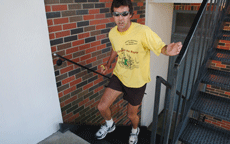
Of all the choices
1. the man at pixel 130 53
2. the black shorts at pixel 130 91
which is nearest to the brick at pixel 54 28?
the man at pixel 130 53

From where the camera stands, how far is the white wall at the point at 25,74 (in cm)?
181

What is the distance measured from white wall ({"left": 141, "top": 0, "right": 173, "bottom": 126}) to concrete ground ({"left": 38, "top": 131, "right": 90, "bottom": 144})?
2.37 metres

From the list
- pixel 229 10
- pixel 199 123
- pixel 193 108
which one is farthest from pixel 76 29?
pixel 229 10

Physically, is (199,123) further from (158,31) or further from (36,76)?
(158,31)

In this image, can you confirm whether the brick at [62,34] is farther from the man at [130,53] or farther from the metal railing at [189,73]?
the metal railing at [189,73]

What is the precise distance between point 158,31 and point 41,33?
2.89m

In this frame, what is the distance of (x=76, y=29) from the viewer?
2.45 meters

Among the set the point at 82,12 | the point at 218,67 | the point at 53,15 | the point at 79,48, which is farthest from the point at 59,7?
the point at 218,67

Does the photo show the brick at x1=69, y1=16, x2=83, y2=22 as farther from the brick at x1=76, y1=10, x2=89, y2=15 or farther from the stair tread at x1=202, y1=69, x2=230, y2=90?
the stair tread at x1=202, y1=69, x2=230, y2=90

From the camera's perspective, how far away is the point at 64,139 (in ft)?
7.65

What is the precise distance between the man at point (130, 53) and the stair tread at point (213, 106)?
68 cm

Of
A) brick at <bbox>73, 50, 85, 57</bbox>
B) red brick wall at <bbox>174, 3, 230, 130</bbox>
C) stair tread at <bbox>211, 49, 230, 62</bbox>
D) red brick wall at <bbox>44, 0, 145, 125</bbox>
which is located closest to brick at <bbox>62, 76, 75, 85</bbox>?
red brick wall at <bbox>44, 0, 145, 125</bbox>

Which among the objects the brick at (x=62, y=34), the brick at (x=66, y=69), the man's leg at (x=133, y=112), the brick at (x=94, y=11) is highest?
the brick at (x=94, y=11)

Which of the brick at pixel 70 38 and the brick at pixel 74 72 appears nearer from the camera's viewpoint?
the brick at pixel 70 38
